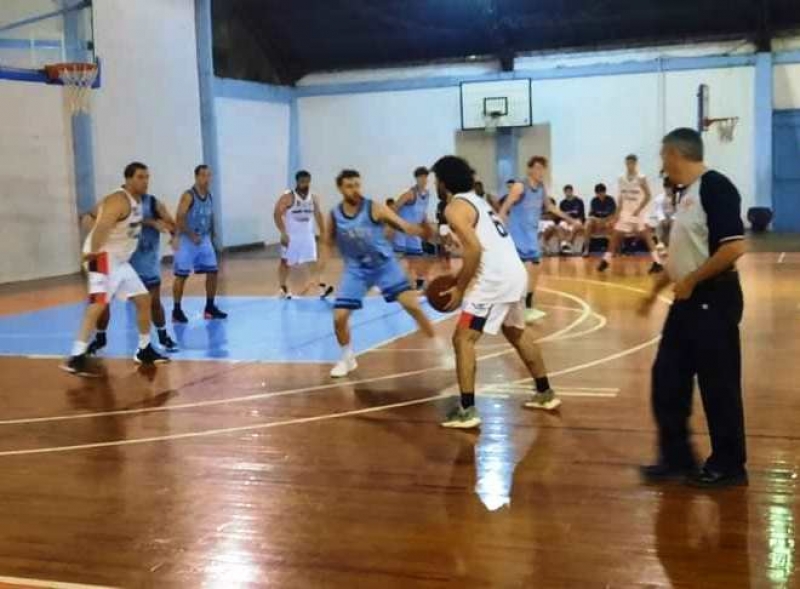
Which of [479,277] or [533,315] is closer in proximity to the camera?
[479,277]

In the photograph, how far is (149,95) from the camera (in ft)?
64.4

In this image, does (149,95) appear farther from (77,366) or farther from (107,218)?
(77,366)

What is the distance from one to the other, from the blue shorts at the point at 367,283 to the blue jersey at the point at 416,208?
5552 mm

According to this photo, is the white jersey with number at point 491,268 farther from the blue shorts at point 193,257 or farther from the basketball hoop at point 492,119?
the basketball hoop at point 492,119

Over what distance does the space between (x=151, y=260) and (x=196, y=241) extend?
1.81m

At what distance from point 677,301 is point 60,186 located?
14.6m

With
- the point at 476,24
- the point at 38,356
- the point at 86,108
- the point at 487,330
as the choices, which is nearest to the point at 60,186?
the point at 86,108

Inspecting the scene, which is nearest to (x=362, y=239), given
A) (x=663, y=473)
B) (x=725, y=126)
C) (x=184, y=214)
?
(x=663, y=473)

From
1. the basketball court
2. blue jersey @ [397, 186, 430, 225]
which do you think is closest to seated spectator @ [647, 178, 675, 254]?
the basketball court

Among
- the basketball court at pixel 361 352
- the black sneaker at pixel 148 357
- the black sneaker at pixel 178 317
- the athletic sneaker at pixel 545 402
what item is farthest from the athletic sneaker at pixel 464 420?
the black sneaker at pixel 178 317

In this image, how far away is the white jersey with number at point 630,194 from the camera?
15.5 m

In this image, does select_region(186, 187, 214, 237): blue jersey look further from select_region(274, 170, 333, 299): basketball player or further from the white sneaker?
the white sneaker

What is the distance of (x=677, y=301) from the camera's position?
4.92m

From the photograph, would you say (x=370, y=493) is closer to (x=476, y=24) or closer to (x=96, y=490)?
(x=96, y=490)
